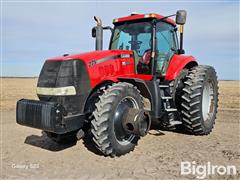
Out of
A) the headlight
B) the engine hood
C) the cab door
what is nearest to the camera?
the headlight

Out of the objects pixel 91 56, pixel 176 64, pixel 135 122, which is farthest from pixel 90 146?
pixel 176 64

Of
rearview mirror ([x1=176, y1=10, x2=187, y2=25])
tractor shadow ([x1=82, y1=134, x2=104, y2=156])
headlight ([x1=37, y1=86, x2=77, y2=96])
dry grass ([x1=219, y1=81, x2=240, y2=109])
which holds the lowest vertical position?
dry grass ([x1=219, y1=81, x2=240, y2=109])

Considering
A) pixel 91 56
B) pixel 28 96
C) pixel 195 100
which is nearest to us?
pixel 91 56

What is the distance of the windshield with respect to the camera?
5.82 metres

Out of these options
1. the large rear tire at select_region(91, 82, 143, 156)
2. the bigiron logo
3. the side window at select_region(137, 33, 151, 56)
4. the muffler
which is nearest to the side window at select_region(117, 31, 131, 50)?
the side window at select_region(137, 33, 151, 56)

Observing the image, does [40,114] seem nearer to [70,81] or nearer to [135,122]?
[70,81]

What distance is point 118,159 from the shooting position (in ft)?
14.9

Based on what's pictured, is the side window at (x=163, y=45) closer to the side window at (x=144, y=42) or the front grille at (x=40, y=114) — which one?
the side window at (x=144, y=42)

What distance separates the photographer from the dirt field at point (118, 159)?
4.04 meters

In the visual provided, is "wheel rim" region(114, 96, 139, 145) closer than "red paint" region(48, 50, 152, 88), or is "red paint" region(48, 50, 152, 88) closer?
"wheel rim" region(114, 96, 139, 145)

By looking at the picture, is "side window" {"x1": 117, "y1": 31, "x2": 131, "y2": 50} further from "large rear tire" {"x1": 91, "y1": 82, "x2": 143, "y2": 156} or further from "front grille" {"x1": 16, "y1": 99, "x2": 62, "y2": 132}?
"front grille" {"x1": 16, "y1": 99, "x2": 62, "y2": 132}

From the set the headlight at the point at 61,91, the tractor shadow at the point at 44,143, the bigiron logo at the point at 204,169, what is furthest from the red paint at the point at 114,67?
the bigiron logo at the point at 204,169

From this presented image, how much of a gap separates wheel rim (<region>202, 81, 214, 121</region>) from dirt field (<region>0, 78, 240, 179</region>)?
0.51m

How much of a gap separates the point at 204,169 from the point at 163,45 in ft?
10.3
